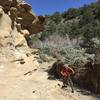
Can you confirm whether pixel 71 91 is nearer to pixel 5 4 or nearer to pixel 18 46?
pixel 18 46

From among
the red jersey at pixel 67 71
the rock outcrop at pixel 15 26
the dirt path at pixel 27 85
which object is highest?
the rock outcrop at pixel 15 26

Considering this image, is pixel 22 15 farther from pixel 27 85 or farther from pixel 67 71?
pixel 27 85

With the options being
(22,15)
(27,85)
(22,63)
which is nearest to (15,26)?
(22,15)

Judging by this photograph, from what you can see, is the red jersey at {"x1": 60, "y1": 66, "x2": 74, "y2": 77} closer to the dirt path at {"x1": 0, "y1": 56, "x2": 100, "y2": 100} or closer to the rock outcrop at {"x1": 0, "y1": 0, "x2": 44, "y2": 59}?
the dirt path at {"x1": 0, "y1": 56, "x2": 100, "y2": 100}

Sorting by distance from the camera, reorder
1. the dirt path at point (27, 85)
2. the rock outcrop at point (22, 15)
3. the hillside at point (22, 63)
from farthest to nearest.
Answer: the rock outcrop at point (22, 15) → the hillside at point (22, 63) → the dirt path at point (27, 85)

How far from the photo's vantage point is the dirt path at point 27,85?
9258 millimetres

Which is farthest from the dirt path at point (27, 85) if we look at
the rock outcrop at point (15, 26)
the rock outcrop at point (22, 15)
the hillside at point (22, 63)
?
the rock outcrop at point (22, 15)

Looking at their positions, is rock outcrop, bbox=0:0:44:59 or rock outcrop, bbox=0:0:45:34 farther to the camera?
rock outcrop, bbox=0:0:45:34

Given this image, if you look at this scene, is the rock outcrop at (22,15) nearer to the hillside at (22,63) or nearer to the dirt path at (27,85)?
the hillside at (22,63)

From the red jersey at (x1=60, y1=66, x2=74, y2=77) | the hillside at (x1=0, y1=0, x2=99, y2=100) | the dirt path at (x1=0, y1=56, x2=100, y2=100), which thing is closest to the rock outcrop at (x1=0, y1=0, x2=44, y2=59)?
the hillside at (x1=0, y1=0, x2=99, y2=100)

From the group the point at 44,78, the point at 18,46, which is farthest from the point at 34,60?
the point at 44,78

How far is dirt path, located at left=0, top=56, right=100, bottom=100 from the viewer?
30.4ft

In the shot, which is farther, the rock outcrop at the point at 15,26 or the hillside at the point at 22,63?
the rock outcrop at the point at 15,26

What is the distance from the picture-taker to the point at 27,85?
10234 millimetres
